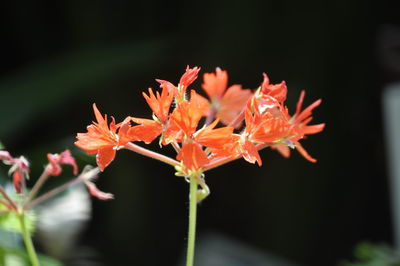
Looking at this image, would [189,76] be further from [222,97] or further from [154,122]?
[222,97]

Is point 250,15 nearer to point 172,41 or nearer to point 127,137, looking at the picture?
point 172,41

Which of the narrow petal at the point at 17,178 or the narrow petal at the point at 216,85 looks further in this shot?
the narrow petal at the point at 216,85

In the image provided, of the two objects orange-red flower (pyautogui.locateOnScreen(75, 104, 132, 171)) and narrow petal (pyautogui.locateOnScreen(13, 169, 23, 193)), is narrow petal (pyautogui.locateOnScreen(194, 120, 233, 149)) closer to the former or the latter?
orange-red flower (pyautogui.locateOnScreen(75, 104, 132, 171))

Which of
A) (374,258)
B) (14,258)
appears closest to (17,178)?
(14,258)

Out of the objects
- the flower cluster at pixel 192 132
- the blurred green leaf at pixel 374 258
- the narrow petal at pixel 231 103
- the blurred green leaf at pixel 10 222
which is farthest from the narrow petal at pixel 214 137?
the blurred green leaf at pixel 374 258

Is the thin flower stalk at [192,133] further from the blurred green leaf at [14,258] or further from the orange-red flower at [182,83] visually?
the blurred green leaf at [14,258]

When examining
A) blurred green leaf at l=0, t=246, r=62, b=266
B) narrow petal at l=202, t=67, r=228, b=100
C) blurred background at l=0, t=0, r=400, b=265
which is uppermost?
blurred background at l=0, t=0, r=400, b=265

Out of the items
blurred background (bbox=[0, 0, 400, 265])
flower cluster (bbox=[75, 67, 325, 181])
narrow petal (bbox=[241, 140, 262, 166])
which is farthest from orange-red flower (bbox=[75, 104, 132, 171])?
blurred background (bbox=[0, 0, 400, 265])
